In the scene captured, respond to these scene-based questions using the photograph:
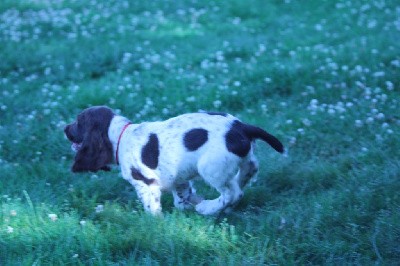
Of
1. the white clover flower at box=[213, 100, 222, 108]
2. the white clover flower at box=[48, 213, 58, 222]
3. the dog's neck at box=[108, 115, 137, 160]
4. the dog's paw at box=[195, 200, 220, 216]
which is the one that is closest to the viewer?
the white clover flower at box=[48, 213, 58, 222]

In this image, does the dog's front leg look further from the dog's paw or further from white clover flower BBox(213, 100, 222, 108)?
white clover flower BBox(213, 100, 222, 108)

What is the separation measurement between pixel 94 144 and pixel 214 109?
7.12 feet

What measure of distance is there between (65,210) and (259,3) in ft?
25.0

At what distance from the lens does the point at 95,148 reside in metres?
4.89

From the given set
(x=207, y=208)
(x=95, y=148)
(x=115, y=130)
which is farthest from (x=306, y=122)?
(x=95, y=148)

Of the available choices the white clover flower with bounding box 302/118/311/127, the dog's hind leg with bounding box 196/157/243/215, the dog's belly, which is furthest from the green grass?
the dog's belly

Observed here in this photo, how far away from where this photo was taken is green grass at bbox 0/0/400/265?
407cm

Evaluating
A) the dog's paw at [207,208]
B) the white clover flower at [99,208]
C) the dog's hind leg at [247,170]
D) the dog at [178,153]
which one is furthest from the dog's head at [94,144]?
the dog's hind leg at [247,170]

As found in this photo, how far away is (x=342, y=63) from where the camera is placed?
7812 millimetres

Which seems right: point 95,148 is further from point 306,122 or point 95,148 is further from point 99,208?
point 306,122

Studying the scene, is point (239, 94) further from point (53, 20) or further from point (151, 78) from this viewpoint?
point (53, 20)

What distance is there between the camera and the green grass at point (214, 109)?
4.07 m

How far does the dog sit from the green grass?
185mm

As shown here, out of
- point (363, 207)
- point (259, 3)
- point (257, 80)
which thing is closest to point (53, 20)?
point (259, 3)
